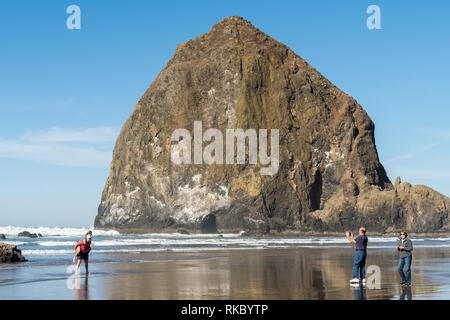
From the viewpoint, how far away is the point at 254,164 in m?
109

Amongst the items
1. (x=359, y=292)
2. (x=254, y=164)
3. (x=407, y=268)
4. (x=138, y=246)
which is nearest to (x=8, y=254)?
(x=359, y=292)

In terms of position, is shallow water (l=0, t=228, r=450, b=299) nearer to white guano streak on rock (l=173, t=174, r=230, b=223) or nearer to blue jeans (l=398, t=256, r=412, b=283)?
blue jeans (l=398, t=256, r=412, b=283)

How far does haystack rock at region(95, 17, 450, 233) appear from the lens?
10488cm

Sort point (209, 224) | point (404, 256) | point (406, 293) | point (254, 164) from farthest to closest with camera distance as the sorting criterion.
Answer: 1. point (254, 164)
2. point (209, 224)
3. point (404, 256)
4. point (406, 293)

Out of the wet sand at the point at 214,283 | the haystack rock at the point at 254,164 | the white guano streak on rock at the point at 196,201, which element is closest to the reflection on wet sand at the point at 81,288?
the wet sand at the point at 214,283

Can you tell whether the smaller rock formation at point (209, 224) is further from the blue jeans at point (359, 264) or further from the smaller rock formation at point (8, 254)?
the blue jeans at point (359, 264)

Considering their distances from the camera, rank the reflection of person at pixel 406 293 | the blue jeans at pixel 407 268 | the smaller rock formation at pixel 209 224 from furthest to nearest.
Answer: the smaller rock formation at pixel 209 224 → the blue jeans at pixel 407 268 → the reflection of person at pixel 406 293

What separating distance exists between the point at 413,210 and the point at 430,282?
303ft

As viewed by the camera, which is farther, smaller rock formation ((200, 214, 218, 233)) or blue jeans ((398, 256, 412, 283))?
smaller rock formation ((200, 214, 218, 233))

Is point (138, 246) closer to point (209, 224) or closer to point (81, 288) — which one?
point (81, 288)

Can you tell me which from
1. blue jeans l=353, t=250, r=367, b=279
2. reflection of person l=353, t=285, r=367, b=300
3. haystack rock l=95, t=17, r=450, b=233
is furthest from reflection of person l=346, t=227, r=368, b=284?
haystack rock l=95, t=17, r=450, b=233

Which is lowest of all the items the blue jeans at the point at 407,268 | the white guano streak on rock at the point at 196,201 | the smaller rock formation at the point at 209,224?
the smaller rock formation at the point at 209,224

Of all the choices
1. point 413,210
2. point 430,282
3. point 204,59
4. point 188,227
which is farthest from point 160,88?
point 430,282

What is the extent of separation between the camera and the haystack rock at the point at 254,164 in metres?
105
